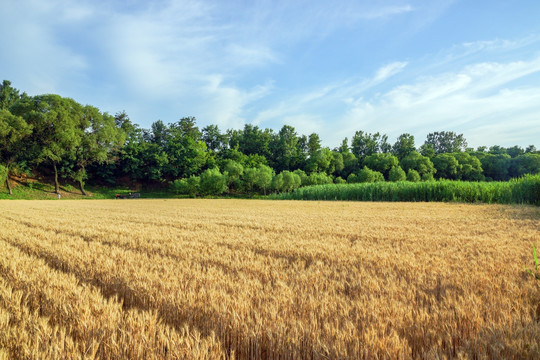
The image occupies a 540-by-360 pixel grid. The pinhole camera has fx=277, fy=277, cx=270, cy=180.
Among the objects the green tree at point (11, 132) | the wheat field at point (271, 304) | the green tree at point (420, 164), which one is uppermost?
the green tree at point (11, 132)

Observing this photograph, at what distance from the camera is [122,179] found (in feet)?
204

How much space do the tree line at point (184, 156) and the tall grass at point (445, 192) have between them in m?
17.7

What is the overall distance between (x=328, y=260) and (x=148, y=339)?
2.74 meters

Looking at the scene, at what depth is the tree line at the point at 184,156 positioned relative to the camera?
138 ft

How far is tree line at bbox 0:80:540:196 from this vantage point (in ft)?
138

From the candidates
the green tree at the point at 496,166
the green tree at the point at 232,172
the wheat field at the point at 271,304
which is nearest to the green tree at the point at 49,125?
the green tree at the point at 232,172

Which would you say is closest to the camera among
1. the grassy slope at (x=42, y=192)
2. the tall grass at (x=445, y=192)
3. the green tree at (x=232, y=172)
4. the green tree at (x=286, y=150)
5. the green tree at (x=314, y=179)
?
the tall grass at (x=445, y=192)

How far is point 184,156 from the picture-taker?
6231cm

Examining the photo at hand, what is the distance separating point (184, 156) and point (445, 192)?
51.7 metres

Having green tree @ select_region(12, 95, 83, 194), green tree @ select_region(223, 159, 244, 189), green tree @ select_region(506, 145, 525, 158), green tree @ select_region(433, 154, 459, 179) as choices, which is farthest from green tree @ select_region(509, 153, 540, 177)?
green tree @ select_region(12, 95, 83, 194)

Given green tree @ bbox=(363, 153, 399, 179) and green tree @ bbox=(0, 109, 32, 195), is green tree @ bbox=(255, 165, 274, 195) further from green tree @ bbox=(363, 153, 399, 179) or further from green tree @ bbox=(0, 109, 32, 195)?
green tree @ bbox=(363, 153, 399, 179)

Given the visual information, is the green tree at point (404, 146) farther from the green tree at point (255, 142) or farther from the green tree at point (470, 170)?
the green tree at point (255, 142)

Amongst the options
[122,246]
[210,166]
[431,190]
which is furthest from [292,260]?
[210,166]

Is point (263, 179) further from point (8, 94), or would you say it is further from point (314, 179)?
point (8, 94)
